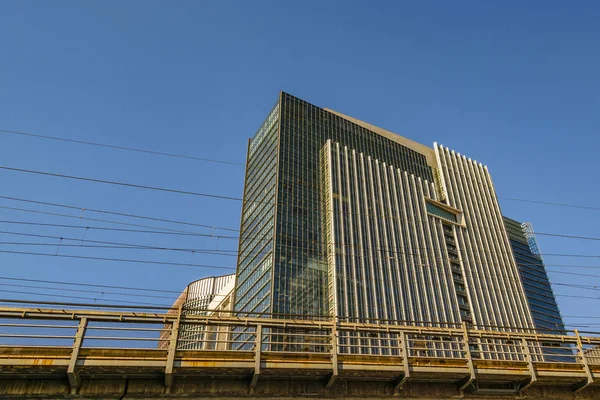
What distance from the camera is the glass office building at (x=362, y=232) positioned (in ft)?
275

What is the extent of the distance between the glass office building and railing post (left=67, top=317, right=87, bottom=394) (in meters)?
61.3

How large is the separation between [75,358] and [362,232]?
3204 inches

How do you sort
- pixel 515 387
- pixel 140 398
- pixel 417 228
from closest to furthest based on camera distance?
1. pixel 140 398
2. pixel 515 387
3. pixel 417 228

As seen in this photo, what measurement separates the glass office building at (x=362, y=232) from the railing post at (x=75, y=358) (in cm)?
6134

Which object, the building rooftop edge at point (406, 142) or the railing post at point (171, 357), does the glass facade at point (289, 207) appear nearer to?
the building rooftop edge at point (406, 142)

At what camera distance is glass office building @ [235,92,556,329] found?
3297 inches

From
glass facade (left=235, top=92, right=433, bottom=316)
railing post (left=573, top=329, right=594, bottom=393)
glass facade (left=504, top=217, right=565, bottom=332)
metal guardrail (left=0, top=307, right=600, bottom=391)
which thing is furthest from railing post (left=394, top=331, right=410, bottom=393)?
glass facade (left=504, top=217, right=565, bottom=332)

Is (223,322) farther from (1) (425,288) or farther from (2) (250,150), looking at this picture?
(2) (250,150)

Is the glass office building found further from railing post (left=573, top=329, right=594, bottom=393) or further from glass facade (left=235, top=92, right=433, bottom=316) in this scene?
railing post (left=573, top=329, right=594, bottom=393)

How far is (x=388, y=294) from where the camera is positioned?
8744 centimetres

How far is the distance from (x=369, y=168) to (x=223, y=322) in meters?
Answer: 93.4

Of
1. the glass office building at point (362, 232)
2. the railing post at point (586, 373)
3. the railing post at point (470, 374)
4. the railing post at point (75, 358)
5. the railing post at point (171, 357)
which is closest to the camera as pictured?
the railing post at point (75, 358)

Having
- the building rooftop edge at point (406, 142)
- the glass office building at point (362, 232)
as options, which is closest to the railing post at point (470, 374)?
the glass office building at point (362, 232)

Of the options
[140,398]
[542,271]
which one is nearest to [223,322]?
[140,398]
